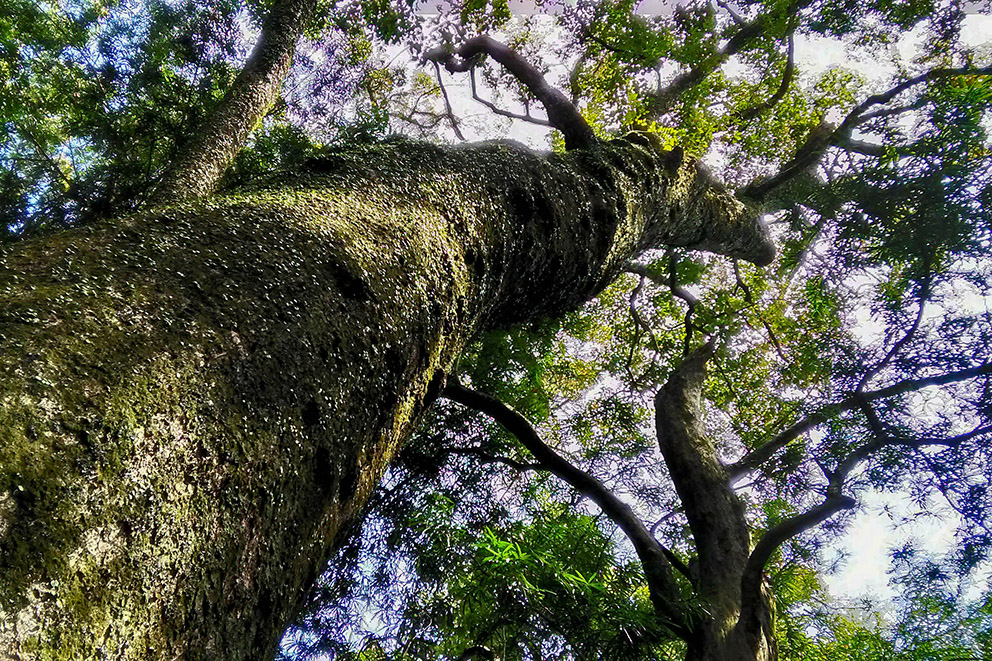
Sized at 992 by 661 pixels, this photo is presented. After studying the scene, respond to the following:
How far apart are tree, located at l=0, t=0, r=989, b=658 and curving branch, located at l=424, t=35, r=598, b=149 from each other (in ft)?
0.26

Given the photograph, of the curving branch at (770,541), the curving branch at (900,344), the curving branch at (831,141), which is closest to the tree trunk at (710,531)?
the curving branch at (770,541)

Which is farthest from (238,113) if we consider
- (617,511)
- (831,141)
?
(831,141)

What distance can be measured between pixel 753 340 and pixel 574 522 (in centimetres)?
347

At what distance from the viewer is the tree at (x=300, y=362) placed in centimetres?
72

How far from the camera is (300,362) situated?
3.62 ft

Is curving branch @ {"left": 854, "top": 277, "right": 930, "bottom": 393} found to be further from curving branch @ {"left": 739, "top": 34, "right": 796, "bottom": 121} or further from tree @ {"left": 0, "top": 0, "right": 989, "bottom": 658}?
curving branch @ {"left": 739, "top": 34, "right": 796, "bottom": 121}

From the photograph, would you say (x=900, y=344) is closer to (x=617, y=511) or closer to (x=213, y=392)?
(x=617, y=511)

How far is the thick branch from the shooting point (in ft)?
8.75

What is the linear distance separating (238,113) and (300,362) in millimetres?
2884

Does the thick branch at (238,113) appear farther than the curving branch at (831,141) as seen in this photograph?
No

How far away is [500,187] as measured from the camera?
2.12m

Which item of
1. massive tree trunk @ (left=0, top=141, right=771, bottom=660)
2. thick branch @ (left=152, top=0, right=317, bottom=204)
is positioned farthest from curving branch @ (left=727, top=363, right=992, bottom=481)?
thick branch @ (left=152, top=0, right=317, bottom=204)

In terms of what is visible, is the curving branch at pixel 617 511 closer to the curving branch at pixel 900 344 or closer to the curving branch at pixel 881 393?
the curving branch at pixel 881 393

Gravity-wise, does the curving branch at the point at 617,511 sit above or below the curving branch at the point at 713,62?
below
